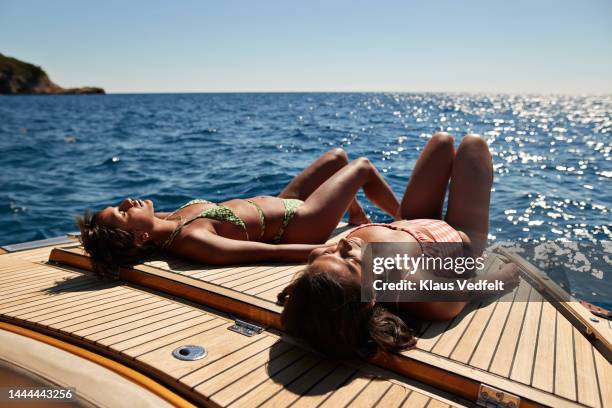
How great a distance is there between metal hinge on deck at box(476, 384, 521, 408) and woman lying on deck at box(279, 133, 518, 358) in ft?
1.26

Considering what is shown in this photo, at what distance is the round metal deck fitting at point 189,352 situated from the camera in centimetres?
214

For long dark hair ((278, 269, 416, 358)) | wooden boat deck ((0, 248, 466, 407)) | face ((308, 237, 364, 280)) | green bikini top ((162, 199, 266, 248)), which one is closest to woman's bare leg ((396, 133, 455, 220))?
green bikini top ((162, 199, 266, 248))

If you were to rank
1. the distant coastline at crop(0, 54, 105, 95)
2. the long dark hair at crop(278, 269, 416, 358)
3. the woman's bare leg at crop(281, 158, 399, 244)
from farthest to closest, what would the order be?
the distant coastline at crop(0, 54, 105, 95)
the woman's bare leg at crop(281, 158, 399, 244)
the long dark hair at crop(278, 269, 416, 358)

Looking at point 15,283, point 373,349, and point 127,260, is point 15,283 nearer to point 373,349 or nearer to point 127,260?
point 127,260

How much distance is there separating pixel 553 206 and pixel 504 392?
675 centimetres

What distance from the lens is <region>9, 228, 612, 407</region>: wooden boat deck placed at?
1.93 m

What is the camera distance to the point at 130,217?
327cm

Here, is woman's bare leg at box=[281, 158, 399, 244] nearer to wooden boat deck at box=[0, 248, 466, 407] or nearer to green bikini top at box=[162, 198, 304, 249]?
green bikini top at box=[162, 198, 304, 249]

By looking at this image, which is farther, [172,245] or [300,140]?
[300,140]

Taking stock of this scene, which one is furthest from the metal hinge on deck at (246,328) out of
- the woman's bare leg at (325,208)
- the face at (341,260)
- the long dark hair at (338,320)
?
the woman's bare leg at (325,208)

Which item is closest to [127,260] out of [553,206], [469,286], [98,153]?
[469,286]

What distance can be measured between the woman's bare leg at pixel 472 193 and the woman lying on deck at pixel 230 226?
904 millimetres

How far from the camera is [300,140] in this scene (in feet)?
51.4

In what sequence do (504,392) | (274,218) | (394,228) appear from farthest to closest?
(274,218)
(394,228)
(504,392)
